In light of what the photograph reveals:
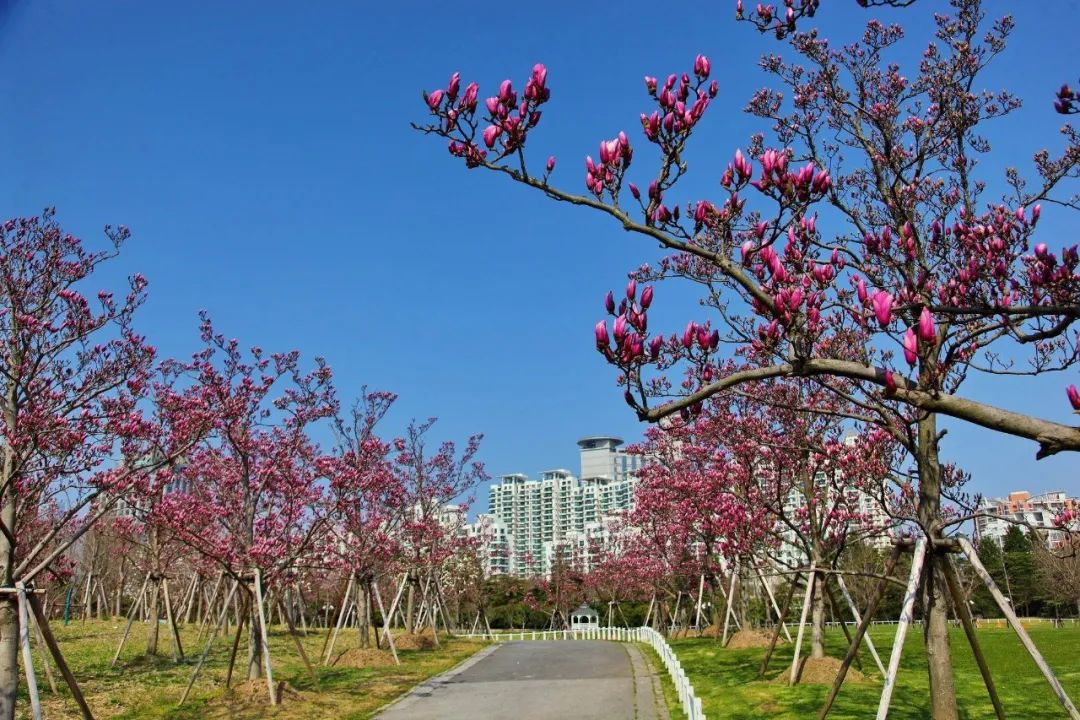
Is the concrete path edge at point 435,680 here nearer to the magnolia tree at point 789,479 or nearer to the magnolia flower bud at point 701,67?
the magnolia tree at point 789,479

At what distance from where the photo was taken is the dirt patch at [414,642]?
27.2 metres

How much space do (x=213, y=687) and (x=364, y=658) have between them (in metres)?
6.34

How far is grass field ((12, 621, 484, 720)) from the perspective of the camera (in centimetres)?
1267

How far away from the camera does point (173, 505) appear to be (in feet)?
46.9

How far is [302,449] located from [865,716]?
47.3ft

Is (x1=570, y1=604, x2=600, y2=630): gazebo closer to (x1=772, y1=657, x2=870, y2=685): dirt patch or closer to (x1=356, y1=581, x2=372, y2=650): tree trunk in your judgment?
(x1=356, y1=581, x2=372, y2=650): tree trunk

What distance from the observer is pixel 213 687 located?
1582 cm

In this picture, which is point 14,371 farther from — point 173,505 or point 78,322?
point 173,505

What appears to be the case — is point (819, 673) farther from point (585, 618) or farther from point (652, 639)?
point (585, 618)

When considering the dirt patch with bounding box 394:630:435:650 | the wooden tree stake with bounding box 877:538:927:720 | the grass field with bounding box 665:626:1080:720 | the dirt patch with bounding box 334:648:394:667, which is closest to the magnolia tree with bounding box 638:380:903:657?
the grass field with bounding box 665:626:1080:720

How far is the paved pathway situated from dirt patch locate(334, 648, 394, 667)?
232cm

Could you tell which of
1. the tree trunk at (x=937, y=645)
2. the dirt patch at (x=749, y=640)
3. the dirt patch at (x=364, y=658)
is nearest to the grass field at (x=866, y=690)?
the dirt patch at (x=749, y=640)

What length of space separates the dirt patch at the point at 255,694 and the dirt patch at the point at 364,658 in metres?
7.02

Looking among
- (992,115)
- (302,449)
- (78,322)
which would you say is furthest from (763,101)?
(302,449)
